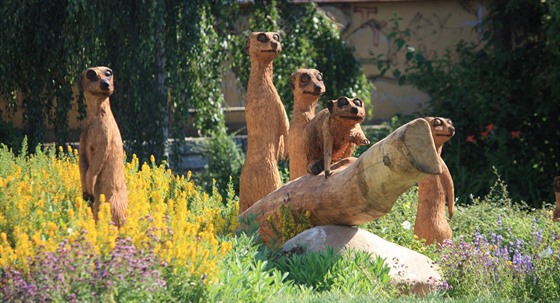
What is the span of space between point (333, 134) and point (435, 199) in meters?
0.96

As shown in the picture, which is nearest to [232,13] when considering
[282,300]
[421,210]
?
[421,210]

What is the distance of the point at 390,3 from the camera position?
15.3 meters

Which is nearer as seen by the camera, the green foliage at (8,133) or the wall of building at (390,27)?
the green foliage at (8,133)

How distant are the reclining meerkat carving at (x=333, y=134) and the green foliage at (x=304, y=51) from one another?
4.93 metres

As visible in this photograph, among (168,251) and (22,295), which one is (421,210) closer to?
(168,251)

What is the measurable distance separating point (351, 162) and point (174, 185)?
181cm

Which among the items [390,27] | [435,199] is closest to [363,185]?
[435,199]

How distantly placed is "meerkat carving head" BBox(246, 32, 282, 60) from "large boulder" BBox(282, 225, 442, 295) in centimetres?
163

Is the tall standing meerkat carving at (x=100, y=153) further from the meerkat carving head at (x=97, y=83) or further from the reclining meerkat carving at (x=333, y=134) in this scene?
the reclining meerkat carving at (x=333, y=134)

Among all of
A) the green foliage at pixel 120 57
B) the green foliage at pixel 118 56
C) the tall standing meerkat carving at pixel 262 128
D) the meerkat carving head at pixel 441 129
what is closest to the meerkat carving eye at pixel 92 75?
the tall standing meerkat carving at pixel 262 128

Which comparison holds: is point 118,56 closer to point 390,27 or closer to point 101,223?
point 390,27

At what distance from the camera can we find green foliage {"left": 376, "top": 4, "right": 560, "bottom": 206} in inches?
486

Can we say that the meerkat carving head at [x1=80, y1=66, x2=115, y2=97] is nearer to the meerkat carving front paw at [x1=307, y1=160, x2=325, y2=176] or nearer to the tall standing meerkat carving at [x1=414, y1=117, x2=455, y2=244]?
the meerkat carving front paw at [x1=307, y1=160, x2=325, y2=176]

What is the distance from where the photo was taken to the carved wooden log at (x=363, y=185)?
6391mm
